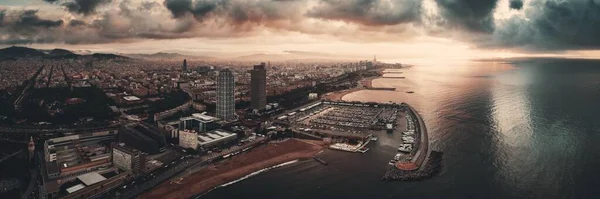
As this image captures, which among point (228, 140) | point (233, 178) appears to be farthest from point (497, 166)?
point (228, 140)

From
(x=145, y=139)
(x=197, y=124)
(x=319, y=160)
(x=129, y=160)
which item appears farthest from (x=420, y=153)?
(x=145, y=139)

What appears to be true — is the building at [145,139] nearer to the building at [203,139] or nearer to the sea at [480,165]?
the building at [203,139]

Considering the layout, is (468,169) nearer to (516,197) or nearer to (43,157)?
(516,197)

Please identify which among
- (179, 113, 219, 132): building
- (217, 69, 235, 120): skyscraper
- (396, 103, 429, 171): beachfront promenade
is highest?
(217, 69, 235, 120): skyscraper

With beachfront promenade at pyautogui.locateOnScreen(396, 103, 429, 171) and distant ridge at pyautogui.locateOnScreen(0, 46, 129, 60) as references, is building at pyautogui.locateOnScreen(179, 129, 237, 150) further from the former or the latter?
distant ridge at pyautogui.locateOnScreen(0, 46, 129, 60)

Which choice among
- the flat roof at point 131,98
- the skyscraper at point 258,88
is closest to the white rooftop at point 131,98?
the flat roof at point 131,98

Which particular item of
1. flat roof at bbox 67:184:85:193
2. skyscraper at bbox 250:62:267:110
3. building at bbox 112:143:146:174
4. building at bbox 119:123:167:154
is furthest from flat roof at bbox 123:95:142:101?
flat roof at bbox 67:184:85:193

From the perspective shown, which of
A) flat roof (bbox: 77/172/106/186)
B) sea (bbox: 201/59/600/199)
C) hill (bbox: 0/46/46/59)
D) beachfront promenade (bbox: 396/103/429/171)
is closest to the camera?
sea (bbox: 201/59/600/199)
